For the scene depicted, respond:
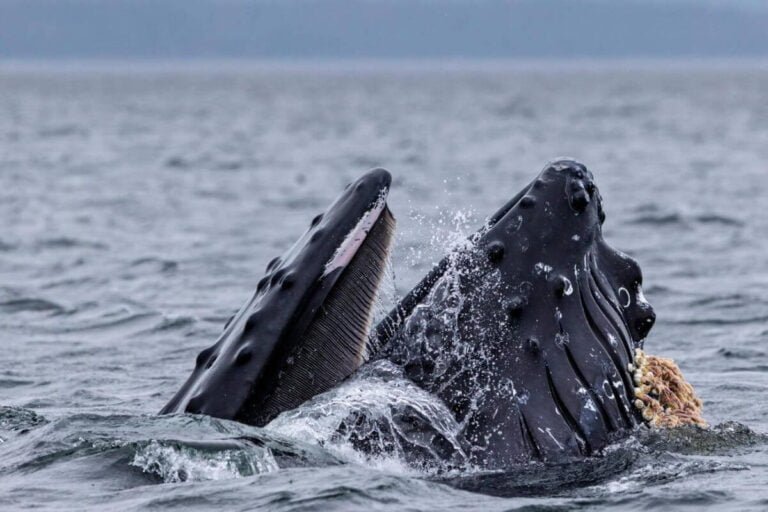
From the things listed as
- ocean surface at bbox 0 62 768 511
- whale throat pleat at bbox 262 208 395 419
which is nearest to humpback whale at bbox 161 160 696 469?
whale throat pleat at bbox 262 208 395 419

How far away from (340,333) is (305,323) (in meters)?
0.23

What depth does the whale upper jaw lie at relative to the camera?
21.0 ft

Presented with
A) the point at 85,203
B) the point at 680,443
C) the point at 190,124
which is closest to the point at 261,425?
the point at 680,443

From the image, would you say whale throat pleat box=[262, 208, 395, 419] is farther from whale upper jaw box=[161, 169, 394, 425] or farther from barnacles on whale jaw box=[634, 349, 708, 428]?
barnacles on whale jaw box=[634, 349, 708, 428]

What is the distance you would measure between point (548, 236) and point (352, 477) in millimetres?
1367

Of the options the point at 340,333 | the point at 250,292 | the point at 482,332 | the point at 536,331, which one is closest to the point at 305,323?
the point at 340,333

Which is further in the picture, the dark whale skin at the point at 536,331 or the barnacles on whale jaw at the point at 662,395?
the barnacles on whale jaw at the point at 662,395

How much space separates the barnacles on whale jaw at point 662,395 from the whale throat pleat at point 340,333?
1.23 metres

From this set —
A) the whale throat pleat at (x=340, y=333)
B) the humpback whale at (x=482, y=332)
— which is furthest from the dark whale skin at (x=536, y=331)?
the whale throat pleat at (x=340, y=333)

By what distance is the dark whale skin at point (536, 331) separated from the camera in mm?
6320

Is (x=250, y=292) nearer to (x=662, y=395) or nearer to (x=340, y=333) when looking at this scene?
(x=340, y=333)

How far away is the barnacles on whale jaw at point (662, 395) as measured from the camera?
6629 millimetres

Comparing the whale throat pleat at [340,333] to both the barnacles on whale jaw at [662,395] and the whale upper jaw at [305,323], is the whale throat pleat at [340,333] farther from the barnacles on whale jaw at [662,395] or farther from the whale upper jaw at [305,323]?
the barnacles on whale jaw at [662,395]

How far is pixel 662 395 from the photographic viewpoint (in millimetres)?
6809
